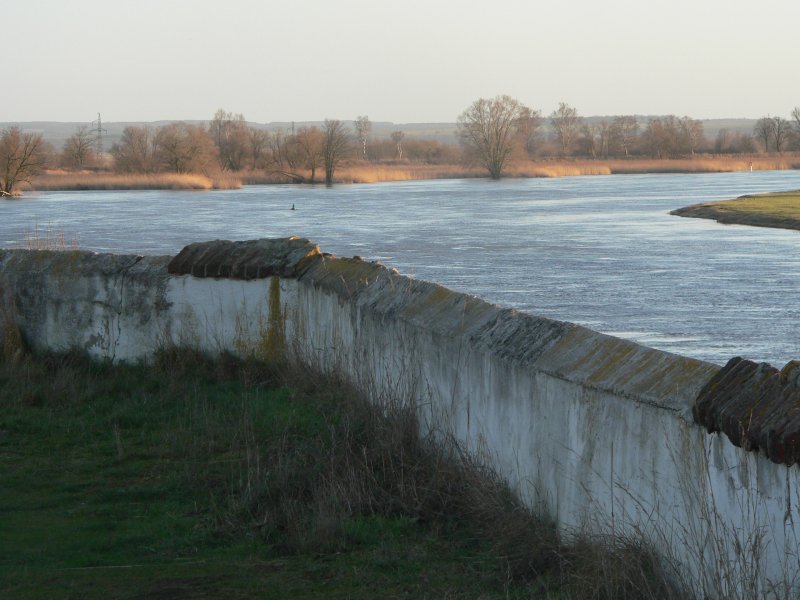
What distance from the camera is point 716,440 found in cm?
390

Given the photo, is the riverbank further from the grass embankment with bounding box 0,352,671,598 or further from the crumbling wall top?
the grass embankment with bounding box 0,352,671,598

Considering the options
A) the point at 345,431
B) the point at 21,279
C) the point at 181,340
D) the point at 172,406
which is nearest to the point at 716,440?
the point at 345,431

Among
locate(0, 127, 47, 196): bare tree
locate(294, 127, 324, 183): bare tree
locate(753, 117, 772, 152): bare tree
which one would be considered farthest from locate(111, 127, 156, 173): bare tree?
locate(753, 117, 772, 152): bare tree

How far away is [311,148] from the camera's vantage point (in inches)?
3664

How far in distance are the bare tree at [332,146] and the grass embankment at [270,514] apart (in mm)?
84549

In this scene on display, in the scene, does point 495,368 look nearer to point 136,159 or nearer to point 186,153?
point 186,153

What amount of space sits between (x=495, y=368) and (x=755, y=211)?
1382 inches

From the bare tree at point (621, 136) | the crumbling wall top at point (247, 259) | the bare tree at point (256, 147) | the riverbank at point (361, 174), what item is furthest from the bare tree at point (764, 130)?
the crumbling wall top at point (247, 259)

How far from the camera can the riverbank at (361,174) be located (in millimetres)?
81312

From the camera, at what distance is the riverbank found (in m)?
81.3

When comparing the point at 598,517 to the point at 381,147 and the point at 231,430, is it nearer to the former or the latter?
the point at 231,430

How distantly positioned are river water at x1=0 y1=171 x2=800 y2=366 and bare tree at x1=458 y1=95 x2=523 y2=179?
31.2 m

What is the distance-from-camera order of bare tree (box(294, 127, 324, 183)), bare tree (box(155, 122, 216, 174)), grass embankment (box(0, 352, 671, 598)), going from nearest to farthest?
grass embankment (box(0, 352, 671, 598)) → bare tree (box(155, 122, 216, 174)) → bare tree (box(294, 127, 324, 183))

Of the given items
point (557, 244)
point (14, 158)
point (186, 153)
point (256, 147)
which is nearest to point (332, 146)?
point (186, 153)
